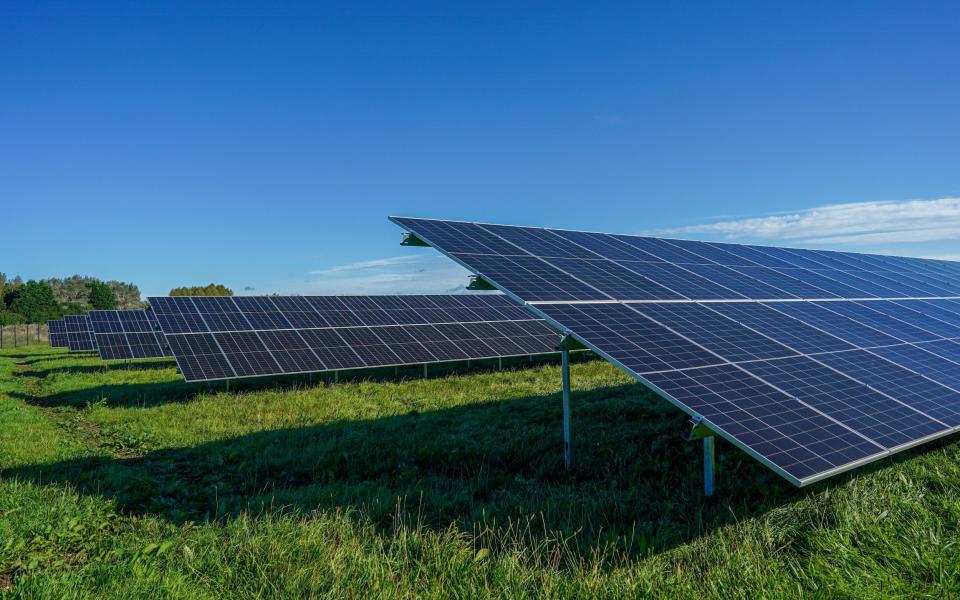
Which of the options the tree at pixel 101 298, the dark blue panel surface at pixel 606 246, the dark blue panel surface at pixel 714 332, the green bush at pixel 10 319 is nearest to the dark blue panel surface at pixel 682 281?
the dark blue panel surface at pixel 606 246

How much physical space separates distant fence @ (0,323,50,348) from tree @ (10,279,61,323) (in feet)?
25.3

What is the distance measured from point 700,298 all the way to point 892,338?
13.7 feet

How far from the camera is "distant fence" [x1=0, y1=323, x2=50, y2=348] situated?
64.4 m

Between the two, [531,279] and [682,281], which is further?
[682,281]

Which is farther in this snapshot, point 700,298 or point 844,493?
point 700,298

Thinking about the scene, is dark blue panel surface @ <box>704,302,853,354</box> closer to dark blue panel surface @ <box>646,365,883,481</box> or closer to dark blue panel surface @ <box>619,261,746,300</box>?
dark blue panel surface @ <box>619,261,746,300</box>

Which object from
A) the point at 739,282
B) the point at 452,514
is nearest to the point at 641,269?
the point at 739,282

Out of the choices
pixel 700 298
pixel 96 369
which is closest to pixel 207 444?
pixel 700 298

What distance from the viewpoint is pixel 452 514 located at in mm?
8000

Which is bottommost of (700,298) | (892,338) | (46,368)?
(46,368)

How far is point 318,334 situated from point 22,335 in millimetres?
62483

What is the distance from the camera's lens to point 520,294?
9031mm

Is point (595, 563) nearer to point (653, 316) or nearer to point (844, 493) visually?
point (844, 493)

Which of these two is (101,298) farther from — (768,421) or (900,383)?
(900,383)
